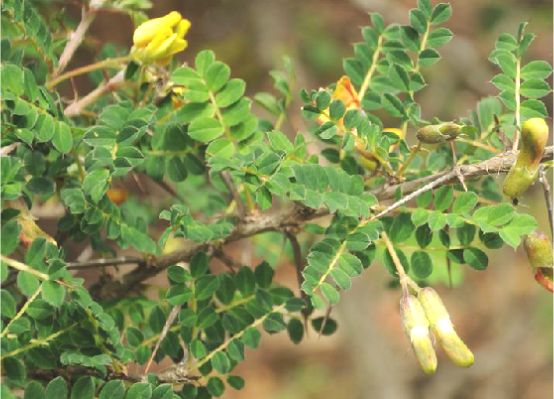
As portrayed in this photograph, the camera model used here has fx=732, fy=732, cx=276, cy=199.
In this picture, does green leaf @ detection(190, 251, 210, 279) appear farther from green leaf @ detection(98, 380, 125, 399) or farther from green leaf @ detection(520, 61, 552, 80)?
green leaf @ detection(520, 61, 552, 80)

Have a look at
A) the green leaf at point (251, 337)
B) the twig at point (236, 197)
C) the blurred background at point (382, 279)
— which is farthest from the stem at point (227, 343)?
the blurred background at point (382, 279)

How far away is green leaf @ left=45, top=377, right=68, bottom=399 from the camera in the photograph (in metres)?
0.65

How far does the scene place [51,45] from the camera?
812 mm

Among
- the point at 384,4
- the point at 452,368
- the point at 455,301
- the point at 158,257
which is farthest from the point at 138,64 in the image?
the point at 455,301

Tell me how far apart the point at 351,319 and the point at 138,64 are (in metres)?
1.89

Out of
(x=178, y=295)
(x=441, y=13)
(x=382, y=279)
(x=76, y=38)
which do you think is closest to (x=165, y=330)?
(x=178, y=295)

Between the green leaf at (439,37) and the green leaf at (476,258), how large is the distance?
0.24 m

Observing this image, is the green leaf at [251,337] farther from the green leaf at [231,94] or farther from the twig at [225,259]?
the green leaf at [231,94]

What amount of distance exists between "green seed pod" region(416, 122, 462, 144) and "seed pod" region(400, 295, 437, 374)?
15cm

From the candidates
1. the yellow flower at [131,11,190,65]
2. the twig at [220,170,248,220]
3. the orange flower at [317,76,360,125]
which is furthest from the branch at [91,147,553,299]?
the yellow flower at [131,11,190,65]

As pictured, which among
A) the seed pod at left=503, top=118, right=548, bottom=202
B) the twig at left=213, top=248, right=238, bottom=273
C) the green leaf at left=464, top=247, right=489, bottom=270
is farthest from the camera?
the twig at left=213, top=248, right=238, bottom=273

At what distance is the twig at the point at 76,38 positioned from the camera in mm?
833

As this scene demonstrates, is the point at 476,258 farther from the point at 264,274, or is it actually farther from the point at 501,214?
the point at 264,274

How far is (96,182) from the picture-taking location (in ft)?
2.40
